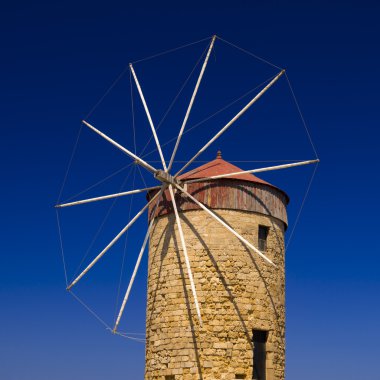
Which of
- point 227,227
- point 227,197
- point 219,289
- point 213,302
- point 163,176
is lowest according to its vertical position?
point 213,302

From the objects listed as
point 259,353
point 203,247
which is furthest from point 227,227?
point 259,353

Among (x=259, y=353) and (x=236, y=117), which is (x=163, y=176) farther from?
(x=259, y=353)

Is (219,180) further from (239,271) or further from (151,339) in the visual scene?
(151,339)

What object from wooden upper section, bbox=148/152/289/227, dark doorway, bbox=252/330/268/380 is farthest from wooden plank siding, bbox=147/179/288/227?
dark doorway, bbox=252/330/268/380

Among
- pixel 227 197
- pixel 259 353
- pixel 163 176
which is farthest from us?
pixel 227 197

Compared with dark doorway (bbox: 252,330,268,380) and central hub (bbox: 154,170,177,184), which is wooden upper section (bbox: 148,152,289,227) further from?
→ dark doorway (bbox: 252,330,268,380)

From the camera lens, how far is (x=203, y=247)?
1962 cm

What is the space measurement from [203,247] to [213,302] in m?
1.53

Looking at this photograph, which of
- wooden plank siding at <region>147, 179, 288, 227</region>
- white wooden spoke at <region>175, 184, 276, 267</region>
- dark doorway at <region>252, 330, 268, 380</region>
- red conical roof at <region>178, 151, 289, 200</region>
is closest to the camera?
white wooden spoke at <region>175, 184, 276, 267</region>

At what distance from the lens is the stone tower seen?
61.8 ft

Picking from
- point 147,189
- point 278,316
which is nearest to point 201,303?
point 278,316

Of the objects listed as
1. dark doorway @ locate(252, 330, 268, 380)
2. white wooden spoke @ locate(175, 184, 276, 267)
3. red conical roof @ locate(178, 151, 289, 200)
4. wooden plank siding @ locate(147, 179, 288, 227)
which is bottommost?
dark doorway @ locate(252, 330, 268, 380)

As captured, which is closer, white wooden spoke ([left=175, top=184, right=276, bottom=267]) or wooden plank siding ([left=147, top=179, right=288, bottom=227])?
white wooden spoke ([left=175, top=184, right=276, bottom=267])

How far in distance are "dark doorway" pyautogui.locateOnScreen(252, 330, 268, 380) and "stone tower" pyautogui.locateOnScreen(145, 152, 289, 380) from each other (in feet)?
0.09
